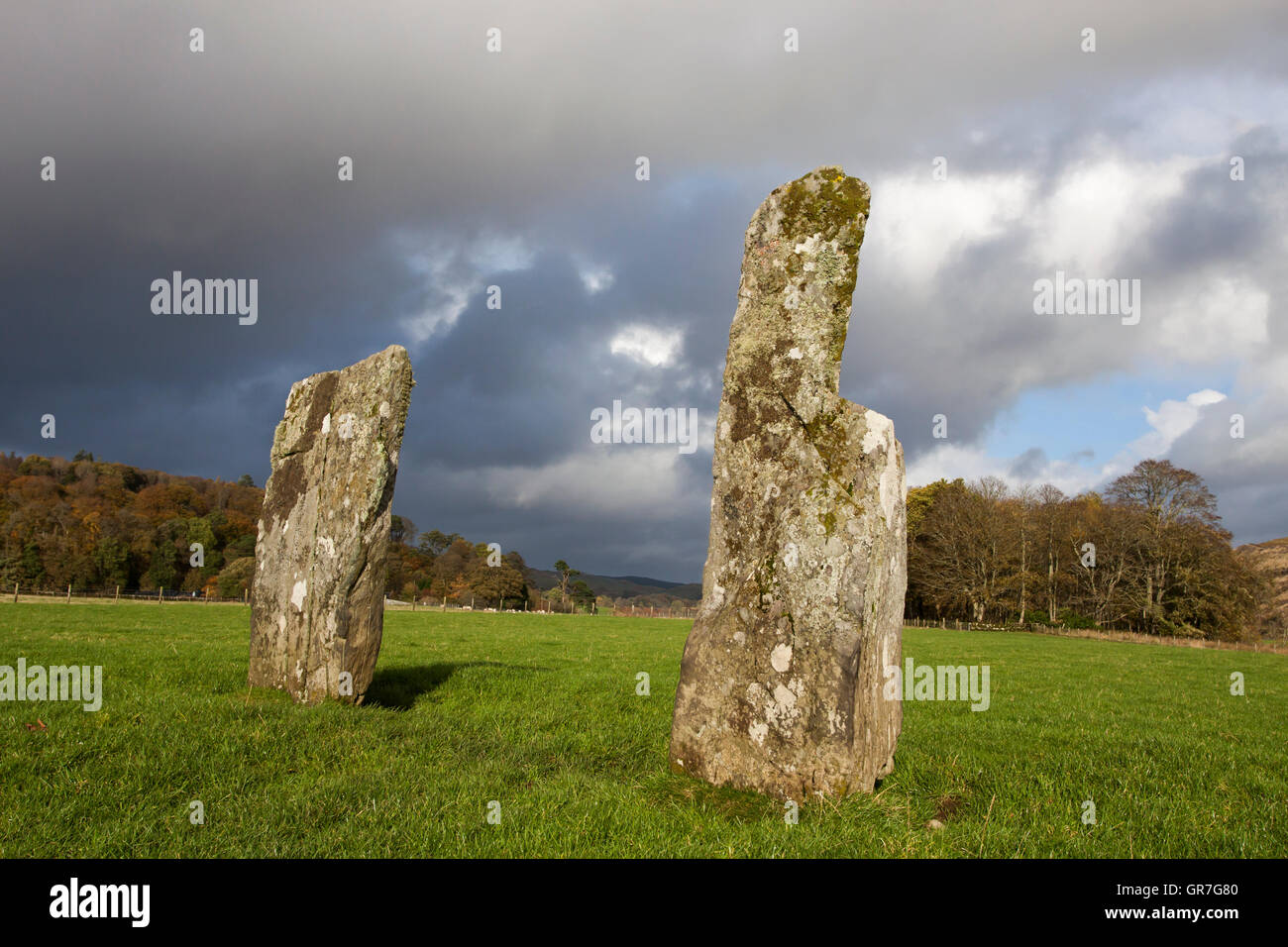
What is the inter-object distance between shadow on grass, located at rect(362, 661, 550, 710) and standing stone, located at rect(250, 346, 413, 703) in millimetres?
869

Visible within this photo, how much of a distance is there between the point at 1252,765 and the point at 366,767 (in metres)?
10.6

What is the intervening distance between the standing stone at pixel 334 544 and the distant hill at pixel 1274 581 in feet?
230

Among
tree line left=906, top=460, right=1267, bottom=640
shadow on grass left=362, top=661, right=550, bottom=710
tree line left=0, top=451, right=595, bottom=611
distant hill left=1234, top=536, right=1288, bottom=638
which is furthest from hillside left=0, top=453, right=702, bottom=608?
shadow on grass left=362, top=661, right=550, bottom=710

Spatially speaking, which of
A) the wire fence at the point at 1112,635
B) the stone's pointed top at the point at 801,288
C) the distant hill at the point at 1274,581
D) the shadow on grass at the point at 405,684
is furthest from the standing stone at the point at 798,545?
the distant hill at the point at 1274,581

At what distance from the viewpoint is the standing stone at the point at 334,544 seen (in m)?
9.46

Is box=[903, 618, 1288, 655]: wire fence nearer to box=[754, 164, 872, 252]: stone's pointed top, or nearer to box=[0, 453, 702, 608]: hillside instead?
box=[0, 453, 702, 608]: hillside

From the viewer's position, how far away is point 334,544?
9547mm

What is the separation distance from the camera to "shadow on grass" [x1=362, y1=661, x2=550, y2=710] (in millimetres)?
10359

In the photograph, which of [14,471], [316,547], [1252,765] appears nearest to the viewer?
[1252,765]

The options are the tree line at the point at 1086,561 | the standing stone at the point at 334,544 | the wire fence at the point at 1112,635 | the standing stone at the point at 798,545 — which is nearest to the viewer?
the standing stone at the point at 798,545

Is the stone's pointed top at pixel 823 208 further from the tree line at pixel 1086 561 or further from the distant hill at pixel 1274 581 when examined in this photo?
the distant hill at pixel 1274 581

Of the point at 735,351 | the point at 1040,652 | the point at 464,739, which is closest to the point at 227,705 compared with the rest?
the point at 464,739
